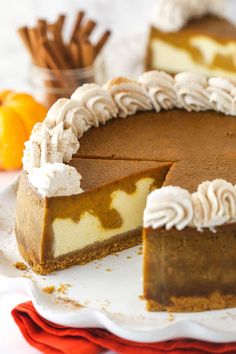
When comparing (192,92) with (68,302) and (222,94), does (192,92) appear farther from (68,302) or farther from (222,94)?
(68,302)

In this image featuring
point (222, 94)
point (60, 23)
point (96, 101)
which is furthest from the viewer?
point (60, 23)

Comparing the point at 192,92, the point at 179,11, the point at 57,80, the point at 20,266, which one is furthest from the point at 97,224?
the point at 179,11

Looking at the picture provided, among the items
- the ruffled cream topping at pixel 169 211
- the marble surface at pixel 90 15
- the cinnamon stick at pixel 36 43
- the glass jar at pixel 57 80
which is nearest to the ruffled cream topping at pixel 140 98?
the ruffled cream topping at pixel 169 211

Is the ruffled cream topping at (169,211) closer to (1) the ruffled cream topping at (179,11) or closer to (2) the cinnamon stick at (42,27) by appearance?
(2) the cinnamon stick at (42,27)

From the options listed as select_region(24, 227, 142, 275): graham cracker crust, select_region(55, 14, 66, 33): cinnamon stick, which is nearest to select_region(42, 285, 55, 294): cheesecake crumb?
select_region(24, 227, 142, 275): graham cracker crust

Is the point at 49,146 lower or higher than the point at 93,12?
lower

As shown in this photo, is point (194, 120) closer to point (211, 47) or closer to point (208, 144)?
point (208, 144)
